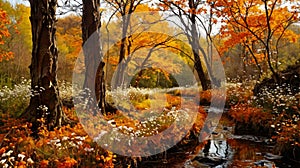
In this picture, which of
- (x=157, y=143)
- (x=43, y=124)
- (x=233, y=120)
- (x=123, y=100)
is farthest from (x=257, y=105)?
(x=43, y=124)

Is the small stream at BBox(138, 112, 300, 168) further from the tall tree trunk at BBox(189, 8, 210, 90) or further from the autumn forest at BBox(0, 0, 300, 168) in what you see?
the tall tree trunk at BBox(189, 8, 210, 90)

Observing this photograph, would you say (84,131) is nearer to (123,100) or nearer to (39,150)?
(39,150)

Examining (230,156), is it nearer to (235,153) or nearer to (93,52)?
(235,153)

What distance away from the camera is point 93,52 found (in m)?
7.77

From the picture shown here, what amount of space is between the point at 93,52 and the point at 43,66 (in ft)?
7.03

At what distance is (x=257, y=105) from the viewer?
10227mm

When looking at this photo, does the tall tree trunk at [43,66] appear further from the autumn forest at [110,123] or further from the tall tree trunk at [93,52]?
the tall tree trunk at [93,52]

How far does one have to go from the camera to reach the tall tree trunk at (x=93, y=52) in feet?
25.5

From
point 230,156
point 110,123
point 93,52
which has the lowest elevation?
point 230,156

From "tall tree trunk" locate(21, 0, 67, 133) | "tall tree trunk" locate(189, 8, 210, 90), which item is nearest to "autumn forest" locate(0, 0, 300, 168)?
"tall tree trunk" locate(21, 0, 67, 133)

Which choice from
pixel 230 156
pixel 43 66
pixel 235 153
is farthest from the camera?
pixel 235 153

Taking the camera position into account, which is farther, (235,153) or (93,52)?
(93,52)

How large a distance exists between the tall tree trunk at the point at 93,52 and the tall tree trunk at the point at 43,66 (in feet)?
6.32

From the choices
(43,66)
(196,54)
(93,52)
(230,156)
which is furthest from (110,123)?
(196,54)
